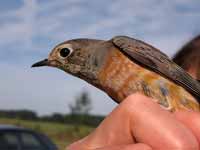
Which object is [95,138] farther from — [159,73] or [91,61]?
[91,61]

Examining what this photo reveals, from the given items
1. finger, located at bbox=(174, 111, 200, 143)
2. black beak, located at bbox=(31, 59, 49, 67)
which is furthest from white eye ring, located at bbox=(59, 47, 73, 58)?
finger, located at bbox=(174, 111, 200, 143)

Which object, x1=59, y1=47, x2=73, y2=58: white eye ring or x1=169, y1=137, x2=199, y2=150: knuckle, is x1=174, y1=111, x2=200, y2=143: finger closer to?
x1=169, y1=137, x2=199, y2=150: knuckle

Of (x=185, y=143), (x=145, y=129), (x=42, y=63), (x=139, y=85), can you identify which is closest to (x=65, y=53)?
(x=42, y=63)

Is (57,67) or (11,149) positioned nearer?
(57,67)

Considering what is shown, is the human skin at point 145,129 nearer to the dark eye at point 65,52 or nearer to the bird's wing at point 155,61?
the bird's wing at point 155,61

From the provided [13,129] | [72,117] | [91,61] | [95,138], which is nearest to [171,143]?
[95,138]
